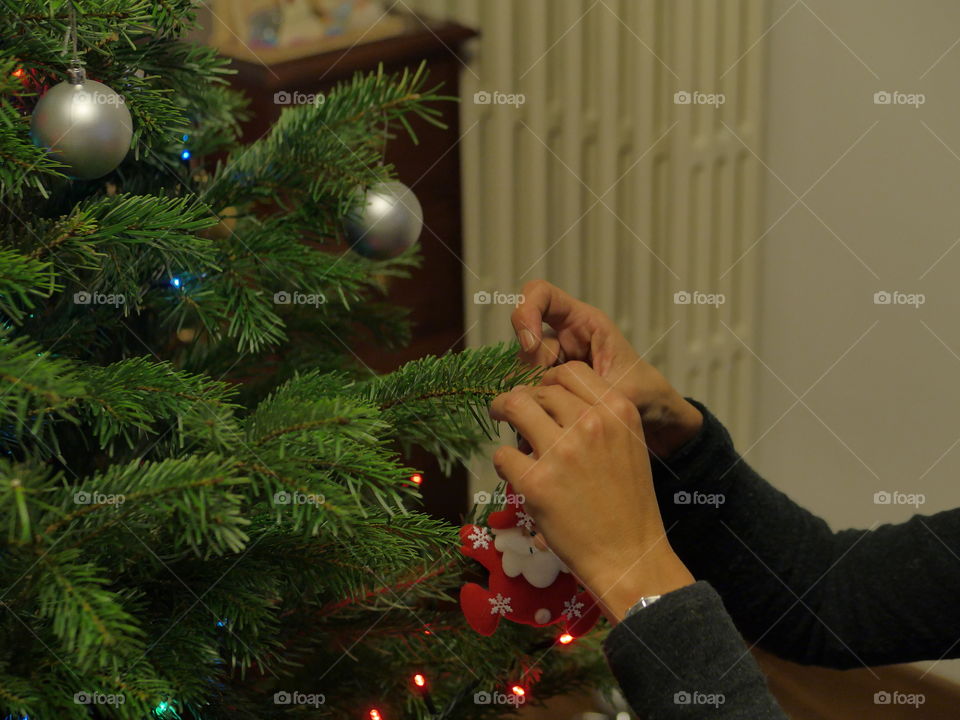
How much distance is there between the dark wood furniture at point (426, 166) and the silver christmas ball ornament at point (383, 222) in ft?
1.81

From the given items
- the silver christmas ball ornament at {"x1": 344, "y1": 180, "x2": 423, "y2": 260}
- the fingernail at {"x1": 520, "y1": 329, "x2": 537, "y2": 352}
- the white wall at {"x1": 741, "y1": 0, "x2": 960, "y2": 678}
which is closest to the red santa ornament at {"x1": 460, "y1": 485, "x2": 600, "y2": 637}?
the fingernail at {"x1": 520, "y1": 329, "x2": 537, "y2": 352}

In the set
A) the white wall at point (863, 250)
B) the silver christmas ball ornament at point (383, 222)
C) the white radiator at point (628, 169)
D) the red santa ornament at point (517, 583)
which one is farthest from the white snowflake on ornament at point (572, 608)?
the white wall at point (863, 250)

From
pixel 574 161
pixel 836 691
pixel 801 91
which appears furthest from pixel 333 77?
pixel 836 691

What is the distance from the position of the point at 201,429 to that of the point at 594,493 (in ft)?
0.71

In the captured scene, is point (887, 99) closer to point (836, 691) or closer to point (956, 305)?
point (956, 305)

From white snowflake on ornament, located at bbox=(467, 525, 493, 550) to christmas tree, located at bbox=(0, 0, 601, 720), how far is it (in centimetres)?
4

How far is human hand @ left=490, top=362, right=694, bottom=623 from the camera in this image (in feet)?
1.76

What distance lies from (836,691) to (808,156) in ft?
2.92

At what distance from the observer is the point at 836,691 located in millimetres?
1568

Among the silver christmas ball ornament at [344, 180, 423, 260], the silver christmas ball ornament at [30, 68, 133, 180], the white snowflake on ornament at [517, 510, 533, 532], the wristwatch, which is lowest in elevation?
the wristwatch

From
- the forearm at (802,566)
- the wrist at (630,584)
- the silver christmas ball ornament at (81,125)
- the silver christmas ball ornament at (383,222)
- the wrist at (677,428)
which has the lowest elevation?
the forearm at (802,566)

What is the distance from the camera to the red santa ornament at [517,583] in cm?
63

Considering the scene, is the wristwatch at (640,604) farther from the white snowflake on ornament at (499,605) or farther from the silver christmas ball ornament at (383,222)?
the silver christmas ball ornament at (383,222)

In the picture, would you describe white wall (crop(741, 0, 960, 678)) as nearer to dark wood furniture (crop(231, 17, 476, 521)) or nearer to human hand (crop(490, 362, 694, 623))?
dark wood furniture (crop(231, 17, 476, 521))
